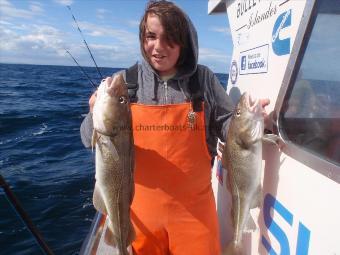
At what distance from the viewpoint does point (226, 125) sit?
10.6ft

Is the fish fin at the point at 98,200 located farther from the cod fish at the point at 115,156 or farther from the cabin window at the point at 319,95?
the cabin window at the point at 319,95

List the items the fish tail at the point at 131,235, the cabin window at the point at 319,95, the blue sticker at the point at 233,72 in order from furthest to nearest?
1. the blue sticker at the point at 233,72
2. the fish tail at the point at 131,235
3. the cabin window at the point at 319,95

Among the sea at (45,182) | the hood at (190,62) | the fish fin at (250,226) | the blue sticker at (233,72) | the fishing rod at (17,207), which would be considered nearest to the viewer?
the fishing rod at (17,207)

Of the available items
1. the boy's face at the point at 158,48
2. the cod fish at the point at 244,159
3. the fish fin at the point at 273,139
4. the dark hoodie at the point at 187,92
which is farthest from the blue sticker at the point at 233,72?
the fish fin at the point at 273,139

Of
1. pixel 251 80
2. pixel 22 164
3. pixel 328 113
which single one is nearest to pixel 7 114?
pixel 22 164

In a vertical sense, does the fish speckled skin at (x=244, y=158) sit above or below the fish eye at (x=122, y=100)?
below

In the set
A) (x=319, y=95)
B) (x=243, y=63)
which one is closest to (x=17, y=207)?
(x=319, y=95)

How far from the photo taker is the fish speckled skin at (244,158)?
2.89 meters

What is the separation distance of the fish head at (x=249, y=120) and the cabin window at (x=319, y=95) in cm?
24

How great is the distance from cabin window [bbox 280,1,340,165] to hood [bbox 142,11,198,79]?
880 millimetres

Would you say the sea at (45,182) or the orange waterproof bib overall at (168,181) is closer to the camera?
the orange waterproof bib overall at (168,181)

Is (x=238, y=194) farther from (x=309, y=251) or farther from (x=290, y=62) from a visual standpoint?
(x=290, y=62)

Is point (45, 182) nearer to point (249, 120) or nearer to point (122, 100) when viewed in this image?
point (122, 100)

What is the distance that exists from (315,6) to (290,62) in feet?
1.45
